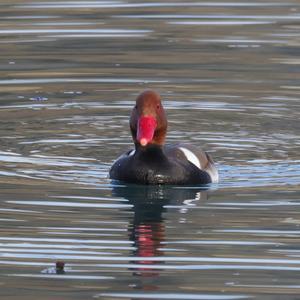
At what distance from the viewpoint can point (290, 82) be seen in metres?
17.7

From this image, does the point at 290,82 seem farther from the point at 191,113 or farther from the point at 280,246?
the point at 280,246

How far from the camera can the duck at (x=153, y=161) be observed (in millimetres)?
12586

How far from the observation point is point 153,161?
1273 cm

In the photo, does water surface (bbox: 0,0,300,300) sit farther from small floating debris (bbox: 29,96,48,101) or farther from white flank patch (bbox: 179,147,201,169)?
white flank patch (bbox: 179,147,201,169)

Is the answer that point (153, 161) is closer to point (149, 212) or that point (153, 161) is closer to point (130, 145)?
point (149, 212)

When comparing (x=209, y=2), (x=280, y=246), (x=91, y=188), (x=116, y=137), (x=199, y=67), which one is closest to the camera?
(x=280, y=246)

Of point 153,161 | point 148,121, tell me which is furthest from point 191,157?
point 148,121

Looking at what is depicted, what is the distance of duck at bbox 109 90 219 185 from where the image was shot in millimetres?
12586

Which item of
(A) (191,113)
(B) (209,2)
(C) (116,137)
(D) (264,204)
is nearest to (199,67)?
(A) (191,113)

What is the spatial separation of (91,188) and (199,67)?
22.6 feet

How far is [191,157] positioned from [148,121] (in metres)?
0.79

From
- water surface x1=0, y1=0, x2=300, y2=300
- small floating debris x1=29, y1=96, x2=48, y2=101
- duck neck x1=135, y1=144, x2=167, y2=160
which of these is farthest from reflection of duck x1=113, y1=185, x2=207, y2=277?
small floating debris x1=29, y1=96, x2=48, y2=101

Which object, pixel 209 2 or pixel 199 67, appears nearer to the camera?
pixel 199 67

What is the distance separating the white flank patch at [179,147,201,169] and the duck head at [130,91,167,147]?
1.09 ft
